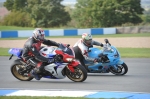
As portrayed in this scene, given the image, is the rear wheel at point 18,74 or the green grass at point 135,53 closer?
the rear wheel at point 18,74

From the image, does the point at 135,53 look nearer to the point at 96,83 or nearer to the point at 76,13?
the point at 96,83

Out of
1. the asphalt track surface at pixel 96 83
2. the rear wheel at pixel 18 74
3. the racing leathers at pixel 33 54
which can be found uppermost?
the racing leathers at pixel 33 54

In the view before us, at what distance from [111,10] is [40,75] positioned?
31822 millimetres

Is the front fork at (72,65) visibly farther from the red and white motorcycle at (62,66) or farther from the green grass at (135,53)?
the green grass at (135,53)

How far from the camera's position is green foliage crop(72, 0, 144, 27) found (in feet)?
137

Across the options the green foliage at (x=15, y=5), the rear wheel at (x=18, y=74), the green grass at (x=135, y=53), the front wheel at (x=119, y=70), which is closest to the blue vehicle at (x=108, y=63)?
the front wheel at (x=119, y=70)

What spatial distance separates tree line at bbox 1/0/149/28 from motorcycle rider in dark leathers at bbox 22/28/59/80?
27472 millimetres

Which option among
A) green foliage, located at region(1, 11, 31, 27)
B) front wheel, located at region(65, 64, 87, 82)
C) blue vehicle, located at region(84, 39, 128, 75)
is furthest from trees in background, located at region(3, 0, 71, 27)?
front wheel, located at region(65, 64, 87, 82)

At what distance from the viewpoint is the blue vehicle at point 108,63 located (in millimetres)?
12461

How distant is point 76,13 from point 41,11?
4.32m

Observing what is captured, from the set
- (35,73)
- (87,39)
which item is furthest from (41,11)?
(35,73)

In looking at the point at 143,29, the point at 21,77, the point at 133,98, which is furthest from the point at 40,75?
the point at 143,29

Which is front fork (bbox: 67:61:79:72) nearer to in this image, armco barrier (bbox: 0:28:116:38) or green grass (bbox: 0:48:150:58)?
green grass (bbox: 0:48:150:58)

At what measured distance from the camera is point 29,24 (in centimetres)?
4306
